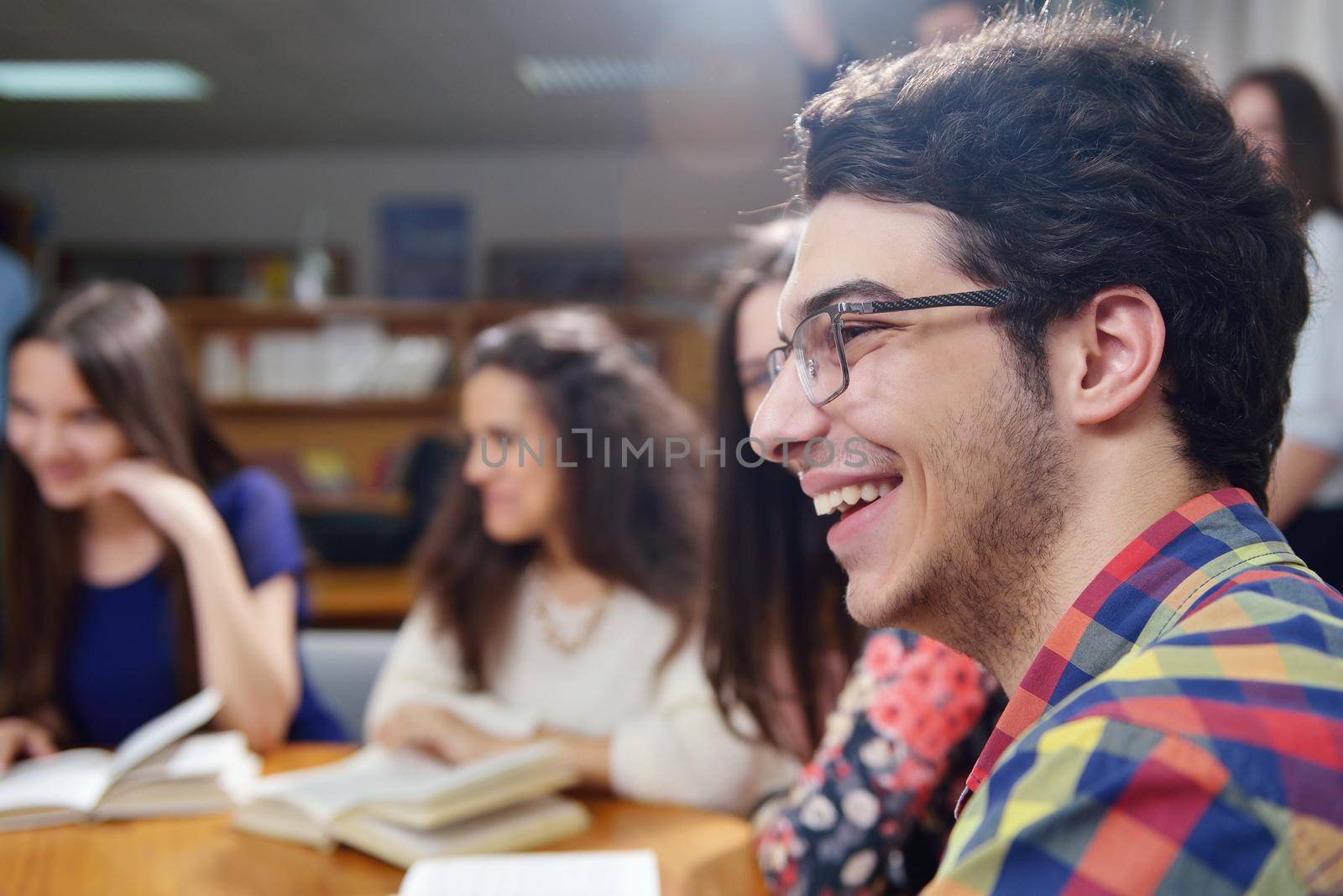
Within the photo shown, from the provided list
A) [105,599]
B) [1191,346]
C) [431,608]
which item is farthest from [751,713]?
[105,599]

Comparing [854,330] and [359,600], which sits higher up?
[854,330]

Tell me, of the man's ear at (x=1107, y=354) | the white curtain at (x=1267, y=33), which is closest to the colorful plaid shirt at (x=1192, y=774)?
the man's ear at (x=1107, y=354)

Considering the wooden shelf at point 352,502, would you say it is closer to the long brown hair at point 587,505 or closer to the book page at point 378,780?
the long brown hair at point 587,505

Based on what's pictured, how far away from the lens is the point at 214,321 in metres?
4.70

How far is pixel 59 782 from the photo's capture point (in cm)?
125

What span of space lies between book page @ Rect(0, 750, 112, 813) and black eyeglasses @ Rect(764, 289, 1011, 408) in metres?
0.97

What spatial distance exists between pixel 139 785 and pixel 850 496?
95 centimetres

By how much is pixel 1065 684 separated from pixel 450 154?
6.34 meters

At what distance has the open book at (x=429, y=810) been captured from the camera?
3.41ft

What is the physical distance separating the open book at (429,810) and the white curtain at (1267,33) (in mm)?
1891

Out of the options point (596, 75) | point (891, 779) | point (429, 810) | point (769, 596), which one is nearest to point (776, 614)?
point (769, 596)

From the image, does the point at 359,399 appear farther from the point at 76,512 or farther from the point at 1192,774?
the point at 1192,774

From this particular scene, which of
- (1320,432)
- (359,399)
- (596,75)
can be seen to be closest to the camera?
(1320,432)

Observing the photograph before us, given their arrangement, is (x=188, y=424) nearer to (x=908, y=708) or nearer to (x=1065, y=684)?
(x=908, y=708)
